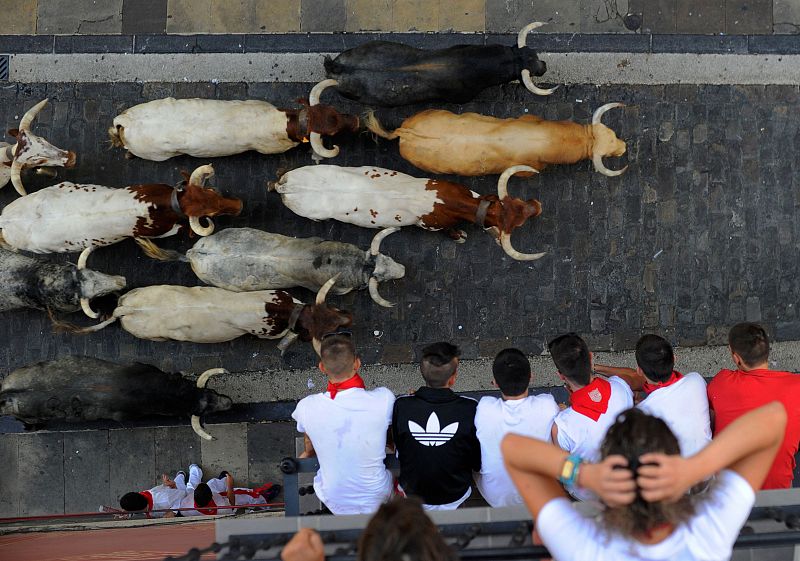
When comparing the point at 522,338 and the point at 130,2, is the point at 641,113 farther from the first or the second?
the point at 130,2

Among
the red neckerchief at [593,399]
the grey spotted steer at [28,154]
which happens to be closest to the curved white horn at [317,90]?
the grey spotted steer at [28,154]

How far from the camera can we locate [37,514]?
24.0ft

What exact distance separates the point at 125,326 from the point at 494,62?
4203 millimetres

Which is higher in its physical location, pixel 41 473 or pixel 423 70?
pixel 423 70

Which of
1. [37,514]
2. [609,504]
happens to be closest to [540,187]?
[609,504]

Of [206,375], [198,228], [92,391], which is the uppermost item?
[198,228]

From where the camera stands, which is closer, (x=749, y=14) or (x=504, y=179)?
(x=504, y=179)

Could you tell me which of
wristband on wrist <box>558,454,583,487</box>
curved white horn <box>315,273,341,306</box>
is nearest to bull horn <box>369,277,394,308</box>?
curved white horn <box>315,273,341,306</box>

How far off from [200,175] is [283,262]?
3.54 feet

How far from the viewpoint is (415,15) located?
754cm

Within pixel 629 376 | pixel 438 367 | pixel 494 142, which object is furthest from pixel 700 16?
pixel 438 367

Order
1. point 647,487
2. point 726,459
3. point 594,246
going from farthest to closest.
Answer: point 594,246, point 726,459, point 647,487

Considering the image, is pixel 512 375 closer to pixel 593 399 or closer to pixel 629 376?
pixel 593 399

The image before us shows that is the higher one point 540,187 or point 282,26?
point 282,26
